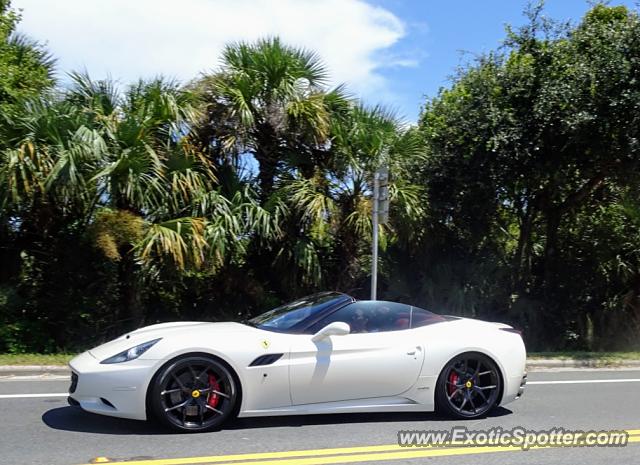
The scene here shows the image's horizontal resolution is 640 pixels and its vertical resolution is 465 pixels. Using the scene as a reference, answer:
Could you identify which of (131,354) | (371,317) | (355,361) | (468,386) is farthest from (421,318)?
(131,354)

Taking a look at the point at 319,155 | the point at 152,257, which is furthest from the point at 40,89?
the point at 319,155

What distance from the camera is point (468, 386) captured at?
23.0 feet

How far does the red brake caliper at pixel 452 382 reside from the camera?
6953 millimetres

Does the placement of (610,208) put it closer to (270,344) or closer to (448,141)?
(448,141)

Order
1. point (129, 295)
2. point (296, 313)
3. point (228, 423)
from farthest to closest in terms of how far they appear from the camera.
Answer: point (129, 295), point (296, 313), point (228, 423)

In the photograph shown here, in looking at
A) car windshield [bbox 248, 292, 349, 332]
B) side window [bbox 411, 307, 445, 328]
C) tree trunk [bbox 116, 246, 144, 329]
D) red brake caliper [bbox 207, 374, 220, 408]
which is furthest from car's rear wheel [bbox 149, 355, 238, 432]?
tree trunk [bbox 116, 246, 144, 329]

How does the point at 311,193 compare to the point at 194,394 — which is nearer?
the point at 194,394

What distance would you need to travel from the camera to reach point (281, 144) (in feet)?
43.2

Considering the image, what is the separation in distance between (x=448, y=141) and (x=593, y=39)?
3327 millimetres

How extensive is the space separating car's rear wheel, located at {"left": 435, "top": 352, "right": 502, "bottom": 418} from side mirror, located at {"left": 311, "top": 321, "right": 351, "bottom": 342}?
1.16 m

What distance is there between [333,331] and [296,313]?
76 centimetres

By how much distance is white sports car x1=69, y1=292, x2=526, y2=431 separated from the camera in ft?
19.9

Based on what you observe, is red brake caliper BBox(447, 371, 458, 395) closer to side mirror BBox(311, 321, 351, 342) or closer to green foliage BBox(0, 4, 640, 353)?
side mirror BBox(311, 321, 351, 342)

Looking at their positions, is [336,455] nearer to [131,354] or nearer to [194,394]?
[194,394]
